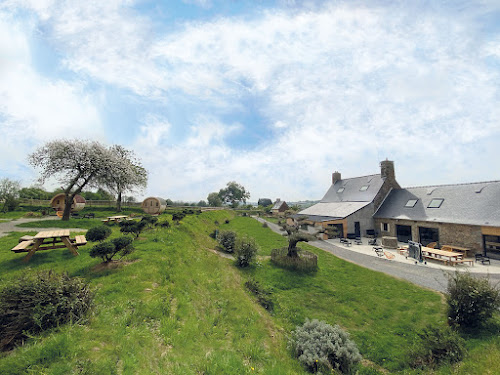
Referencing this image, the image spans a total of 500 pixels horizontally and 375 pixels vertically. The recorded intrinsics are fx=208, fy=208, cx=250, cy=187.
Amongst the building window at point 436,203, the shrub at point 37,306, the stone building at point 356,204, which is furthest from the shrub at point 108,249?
the building window at point 436,203

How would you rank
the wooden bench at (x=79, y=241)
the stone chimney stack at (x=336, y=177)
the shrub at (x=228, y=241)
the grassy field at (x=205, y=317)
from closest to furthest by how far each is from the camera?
the grassy field at (x=205, y=317) → the wooden bench at (x=79, y=241) → the shrub at (x=228, y=241) → the stone chimney stack at (x=336, y=177)

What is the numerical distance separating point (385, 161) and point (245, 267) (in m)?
30.0

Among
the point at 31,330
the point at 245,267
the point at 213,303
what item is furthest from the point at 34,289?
the point at 245,267

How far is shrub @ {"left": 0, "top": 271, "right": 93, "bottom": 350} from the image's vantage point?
4258 mm

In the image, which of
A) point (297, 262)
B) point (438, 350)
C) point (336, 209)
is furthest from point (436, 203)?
point (438, 350)

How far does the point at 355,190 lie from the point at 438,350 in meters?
31.6

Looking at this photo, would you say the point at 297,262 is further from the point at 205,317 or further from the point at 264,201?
the point at 264,201

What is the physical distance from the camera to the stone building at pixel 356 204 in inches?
1142

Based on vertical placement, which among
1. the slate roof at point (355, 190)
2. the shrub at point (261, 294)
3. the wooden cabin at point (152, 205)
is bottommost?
the shrub at point (261, 294)

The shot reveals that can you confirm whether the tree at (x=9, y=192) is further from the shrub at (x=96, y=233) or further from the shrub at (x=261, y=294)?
the shrub at (x=261, y=294)

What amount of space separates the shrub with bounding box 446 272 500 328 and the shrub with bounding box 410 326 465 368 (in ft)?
3.42

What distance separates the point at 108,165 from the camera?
853 inches

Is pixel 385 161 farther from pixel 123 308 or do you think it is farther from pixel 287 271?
pixel 123 308

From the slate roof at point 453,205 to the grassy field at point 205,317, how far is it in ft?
46.7
